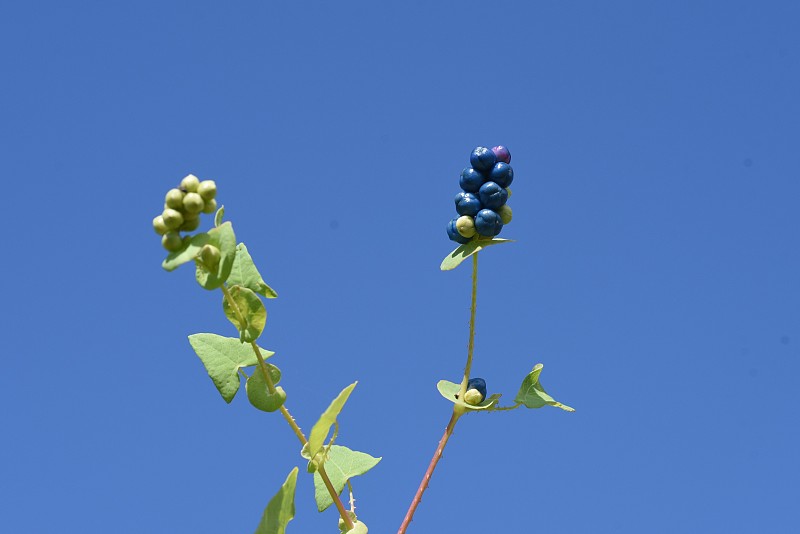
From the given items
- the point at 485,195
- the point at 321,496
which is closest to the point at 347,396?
the point at 321,496

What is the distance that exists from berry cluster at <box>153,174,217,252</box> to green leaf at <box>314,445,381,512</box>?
2.18 ft

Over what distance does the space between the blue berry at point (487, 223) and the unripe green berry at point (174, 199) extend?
0.67 meters

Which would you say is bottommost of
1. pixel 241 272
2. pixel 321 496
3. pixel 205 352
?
pixel 321 496

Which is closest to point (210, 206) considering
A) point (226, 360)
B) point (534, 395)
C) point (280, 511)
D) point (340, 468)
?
point (226, 360)

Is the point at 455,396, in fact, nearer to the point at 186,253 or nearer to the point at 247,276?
the point at 247,276

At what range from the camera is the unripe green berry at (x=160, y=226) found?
1874 millimetres

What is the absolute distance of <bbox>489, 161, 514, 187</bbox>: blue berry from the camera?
Answer: 2.34 m

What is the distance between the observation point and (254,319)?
6.64 ft

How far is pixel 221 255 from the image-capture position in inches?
74.3

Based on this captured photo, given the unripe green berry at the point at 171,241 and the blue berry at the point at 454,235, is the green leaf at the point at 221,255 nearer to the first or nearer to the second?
the unripe green berry at the point at 171,241

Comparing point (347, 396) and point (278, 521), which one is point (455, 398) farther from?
point (278, 521)

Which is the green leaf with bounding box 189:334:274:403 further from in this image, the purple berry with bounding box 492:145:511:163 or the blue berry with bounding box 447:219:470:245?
the purple berry with bounding box 492:145:511:163

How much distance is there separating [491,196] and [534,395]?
18.0 inches

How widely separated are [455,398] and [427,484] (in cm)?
22
